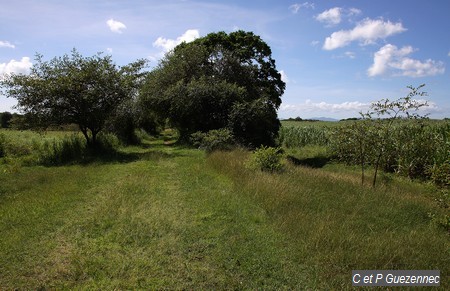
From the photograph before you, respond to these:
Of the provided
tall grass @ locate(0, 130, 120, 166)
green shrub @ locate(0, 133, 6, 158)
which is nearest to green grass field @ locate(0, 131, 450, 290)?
tall grass @ locate(0, 130, 120, 166)

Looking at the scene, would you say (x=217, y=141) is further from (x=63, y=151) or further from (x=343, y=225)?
(x=343, y=225)

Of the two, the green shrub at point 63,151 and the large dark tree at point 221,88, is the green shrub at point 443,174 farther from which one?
the green shrub at point 63,151

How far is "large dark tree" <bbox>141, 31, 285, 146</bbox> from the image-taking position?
2255 centimetres

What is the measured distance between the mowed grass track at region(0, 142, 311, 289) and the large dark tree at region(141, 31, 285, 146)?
1256cm

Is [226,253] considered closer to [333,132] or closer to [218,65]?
[333,132]

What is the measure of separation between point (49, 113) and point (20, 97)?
1.60 meters

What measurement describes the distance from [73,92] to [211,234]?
48.1 ft

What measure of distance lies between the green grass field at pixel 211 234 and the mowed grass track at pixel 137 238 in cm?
2

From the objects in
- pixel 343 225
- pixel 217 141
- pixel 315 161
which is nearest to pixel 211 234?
pixel 343 225

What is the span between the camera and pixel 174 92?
24.6 m

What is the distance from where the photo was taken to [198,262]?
521 cm

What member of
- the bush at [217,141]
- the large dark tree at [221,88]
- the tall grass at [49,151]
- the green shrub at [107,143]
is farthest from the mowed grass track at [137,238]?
the large dark tree at [221,88]

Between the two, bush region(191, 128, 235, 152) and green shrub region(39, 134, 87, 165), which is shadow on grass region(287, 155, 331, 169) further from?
green shrub region(39, 134, 87, 165)

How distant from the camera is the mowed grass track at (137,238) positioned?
4.75 meters
